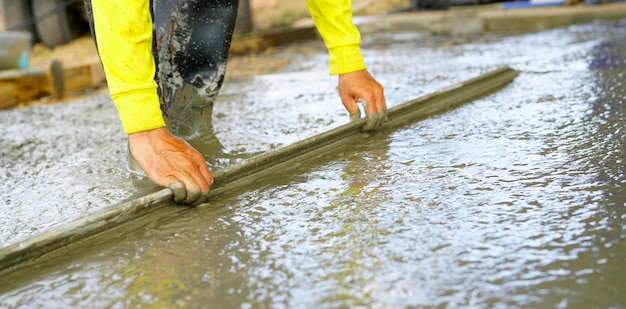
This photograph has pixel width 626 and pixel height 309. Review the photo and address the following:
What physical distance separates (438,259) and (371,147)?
0.89m

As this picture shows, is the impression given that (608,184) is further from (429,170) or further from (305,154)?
(305,154)

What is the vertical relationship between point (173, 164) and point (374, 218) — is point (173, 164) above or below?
above

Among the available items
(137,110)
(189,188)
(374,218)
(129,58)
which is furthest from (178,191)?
(374,218)

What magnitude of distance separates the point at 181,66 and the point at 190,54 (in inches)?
1.9

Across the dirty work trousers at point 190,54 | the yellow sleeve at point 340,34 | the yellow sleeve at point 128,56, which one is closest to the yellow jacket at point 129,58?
the yellow sleeve at point 128,56

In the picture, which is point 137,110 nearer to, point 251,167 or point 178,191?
point 178,191

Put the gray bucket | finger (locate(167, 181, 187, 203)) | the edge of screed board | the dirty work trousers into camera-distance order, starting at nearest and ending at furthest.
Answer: the edge of screed board
finger (locate(167, 181, 187, 203))
the dirty work trousers
the gray bucket

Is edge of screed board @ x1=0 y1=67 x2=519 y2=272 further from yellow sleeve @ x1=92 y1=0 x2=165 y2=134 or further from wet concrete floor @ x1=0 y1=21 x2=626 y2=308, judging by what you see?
yellow sleeve @ x1=92 y1=0 x2=165 y2=134

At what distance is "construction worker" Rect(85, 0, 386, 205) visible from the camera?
176cm

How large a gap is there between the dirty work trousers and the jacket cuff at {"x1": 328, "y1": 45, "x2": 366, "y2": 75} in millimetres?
349

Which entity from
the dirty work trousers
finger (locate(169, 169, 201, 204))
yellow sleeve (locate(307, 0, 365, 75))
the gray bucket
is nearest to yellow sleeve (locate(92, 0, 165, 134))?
finger (locate(169, 169, 201, 204))

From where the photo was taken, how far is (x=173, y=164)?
5.65ft

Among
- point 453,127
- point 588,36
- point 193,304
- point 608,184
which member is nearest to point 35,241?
point 193,304

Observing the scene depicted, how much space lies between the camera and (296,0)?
1344 centimetres
